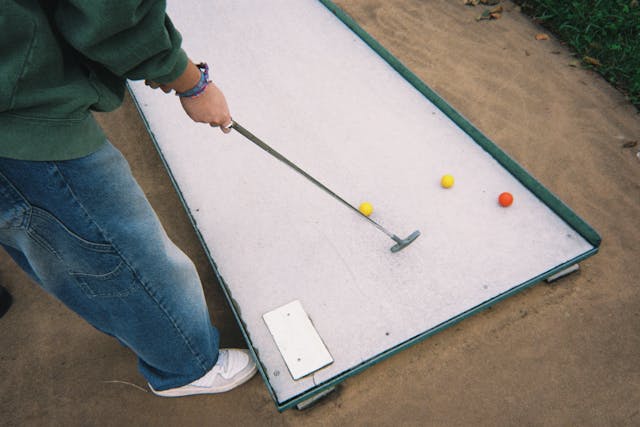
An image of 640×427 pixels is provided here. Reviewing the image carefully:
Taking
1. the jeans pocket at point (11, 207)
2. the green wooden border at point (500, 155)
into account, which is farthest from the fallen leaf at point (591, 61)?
the jeans pocket at point (11, 207)

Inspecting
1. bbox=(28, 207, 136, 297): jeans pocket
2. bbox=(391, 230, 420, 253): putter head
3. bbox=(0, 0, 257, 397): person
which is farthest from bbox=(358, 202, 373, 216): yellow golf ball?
bbox=(28, 207, 136, 297): jeans pocket

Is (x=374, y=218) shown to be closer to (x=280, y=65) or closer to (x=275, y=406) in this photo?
(x=275, y=406)

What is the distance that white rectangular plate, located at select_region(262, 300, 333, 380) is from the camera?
6.17 ft

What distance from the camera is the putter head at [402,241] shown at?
2.14 metres

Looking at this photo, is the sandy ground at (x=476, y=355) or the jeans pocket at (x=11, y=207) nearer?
the jeans pocket at (x=11, y=207)

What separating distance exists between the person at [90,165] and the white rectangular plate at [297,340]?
46 cm

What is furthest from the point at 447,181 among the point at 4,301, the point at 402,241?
the point at 4,301

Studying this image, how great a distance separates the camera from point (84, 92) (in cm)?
104

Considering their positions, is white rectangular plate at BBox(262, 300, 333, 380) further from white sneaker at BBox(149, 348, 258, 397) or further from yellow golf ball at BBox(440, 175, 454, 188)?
yellow golf ball at BBox(440, 175, 454, 188)

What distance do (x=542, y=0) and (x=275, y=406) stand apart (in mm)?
3492

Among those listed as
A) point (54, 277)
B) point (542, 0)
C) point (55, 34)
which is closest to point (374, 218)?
point (54, 277)

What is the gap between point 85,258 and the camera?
1214mm

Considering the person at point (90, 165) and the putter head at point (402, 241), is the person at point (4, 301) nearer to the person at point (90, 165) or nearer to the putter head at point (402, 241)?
the person at point (90, 165)

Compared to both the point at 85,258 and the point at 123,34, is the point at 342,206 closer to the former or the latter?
the point at 85,258
